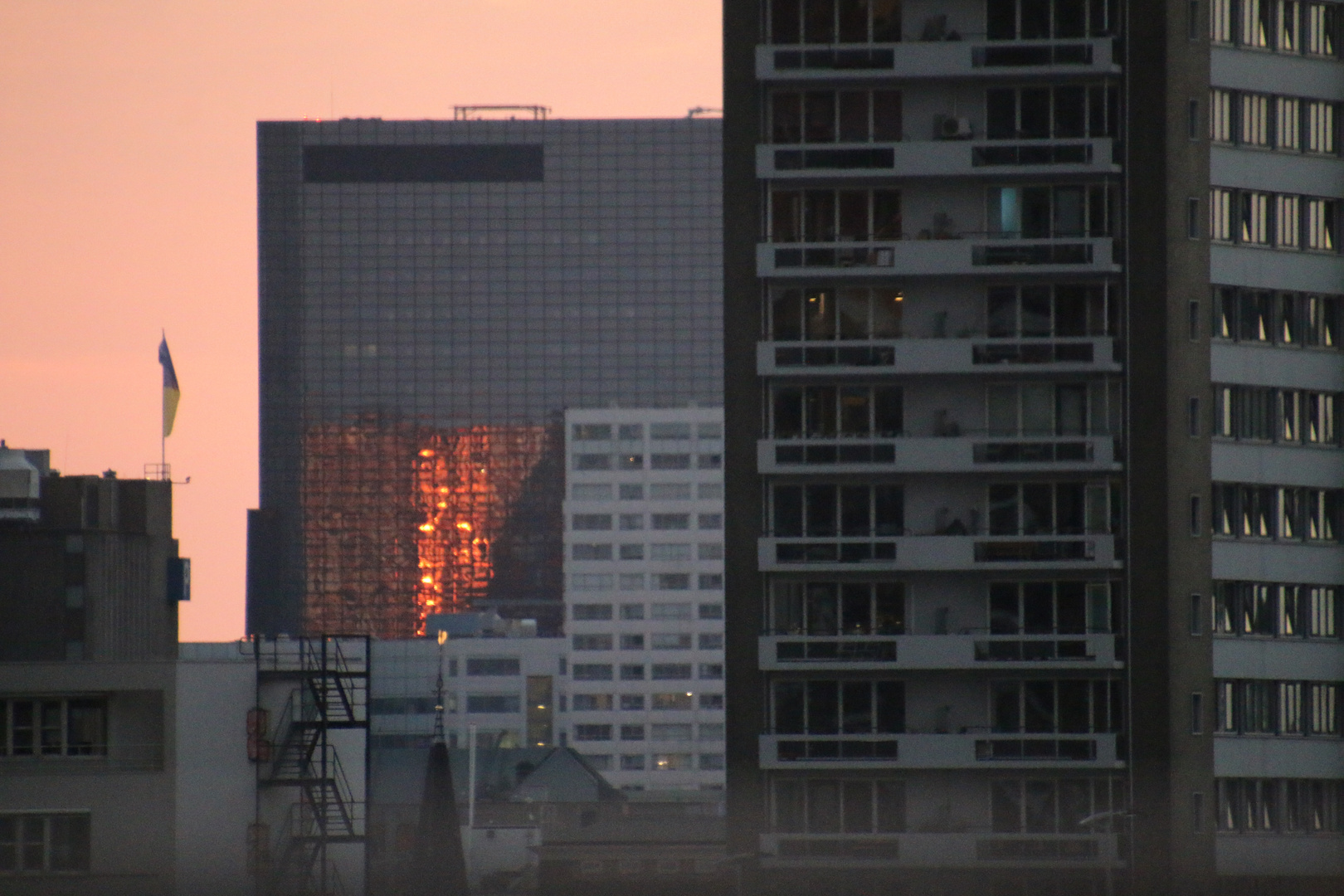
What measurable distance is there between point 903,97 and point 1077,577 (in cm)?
1524

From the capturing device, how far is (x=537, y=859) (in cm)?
15225

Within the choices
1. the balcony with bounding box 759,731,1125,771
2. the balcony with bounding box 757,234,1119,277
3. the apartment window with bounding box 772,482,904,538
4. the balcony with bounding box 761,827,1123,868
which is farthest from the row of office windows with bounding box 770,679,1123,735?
the balcony with bounding box 757,234,1119,277

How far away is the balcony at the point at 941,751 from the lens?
64500 millimetres

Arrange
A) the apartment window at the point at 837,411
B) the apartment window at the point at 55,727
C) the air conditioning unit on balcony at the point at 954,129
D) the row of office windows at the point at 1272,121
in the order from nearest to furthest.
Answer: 1. the row of office windows at the point at 1272,121
2. the air conditioning unit on balcony at the point at 954,129
3. the apartment window at the point at 837,411
4. the apartment window at the point at 55,727

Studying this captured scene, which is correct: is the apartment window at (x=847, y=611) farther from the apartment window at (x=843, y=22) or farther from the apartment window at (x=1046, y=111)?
the apartment window at (x=843, y=22)

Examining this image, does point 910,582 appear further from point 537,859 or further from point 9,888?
point 537,859

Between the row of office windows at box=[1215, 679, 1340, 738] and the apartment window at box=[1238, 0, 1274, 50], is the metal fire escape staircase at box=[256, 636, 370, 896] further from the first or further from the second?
the apartment window at box=[1238, 0, 1274, 50]

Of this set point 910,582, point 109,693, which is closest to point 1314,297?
point 910,582

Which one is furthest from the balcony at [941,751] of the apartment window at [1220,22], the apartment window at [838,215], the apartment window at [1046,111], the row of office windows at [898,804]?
the apartment window at [1220,22]

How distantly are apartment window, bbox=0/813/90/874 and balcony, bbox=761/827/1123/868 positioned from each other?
2062 cm

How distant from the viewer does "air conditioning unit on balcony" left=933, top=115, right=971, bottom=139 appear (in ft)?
217

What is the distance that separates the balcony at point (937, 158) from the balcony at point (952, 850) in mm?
19315

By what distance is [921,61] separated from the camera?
6581 cm

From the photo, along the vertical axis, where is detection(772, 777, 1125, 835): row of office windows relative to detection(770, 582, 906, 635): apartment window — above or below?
below
